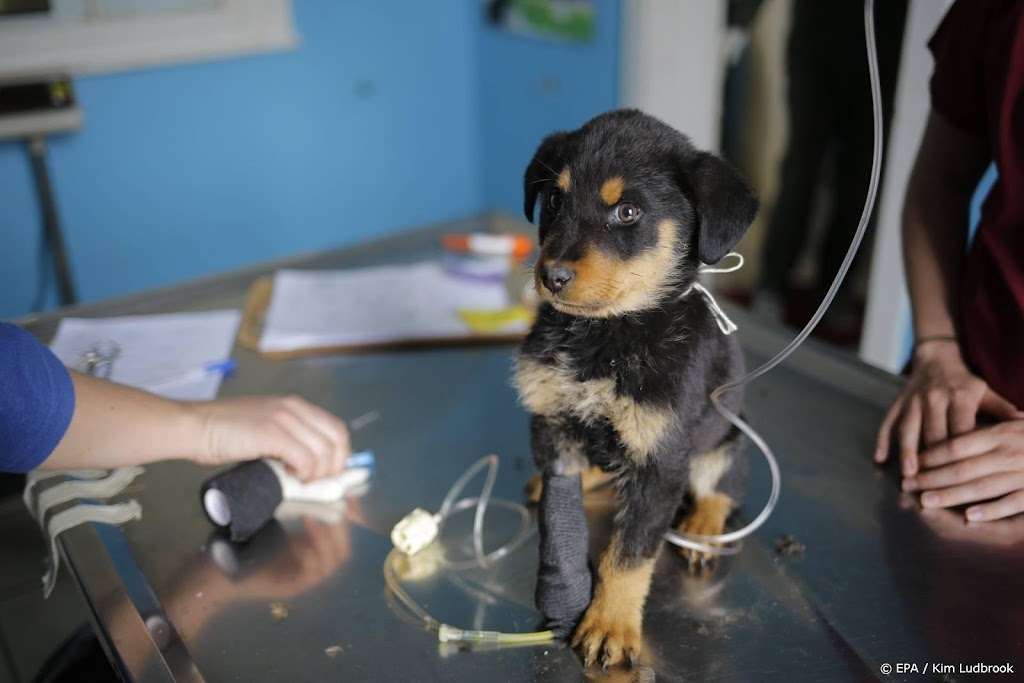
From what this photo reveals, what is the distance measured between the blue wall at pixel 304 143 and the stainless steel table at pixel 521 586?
210 cm

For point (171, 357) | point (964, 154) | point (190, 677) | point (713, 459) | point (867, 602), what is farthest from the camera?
point (171, 357)

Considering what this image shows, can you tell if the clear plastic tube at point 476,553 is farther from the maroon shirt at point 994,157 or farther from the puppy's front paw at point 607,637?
the maroon shirt at point 994,157

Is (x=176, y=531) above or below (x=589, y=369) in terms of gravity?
below

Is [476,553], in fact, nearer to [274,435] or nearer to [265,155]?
[274,435]

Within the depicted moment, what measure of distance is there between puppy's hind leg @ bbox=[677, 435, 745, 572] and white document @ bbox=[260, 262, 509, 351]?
655mm

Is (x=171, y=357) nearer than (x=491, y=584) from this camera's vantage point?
No

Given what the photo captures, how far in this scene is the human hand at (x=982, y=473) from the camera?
1.13m

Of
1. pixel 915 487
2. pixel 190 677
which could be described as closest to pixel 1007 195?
pixel 915 487

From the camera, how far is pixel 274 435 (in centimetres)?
118

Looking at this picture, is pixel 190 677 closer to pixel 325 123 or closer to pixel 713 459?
pixel 713 459

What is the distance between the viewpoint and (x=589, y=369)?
0.95 m

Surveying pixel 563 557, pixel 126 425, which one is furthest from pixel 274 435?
pixel 563 557

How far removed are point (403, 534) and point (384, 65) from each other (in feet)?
9.56

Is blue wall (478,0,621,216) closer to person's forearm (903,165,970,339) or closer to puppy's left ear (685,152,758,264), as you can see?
person's forearm (903,165,970,339)
